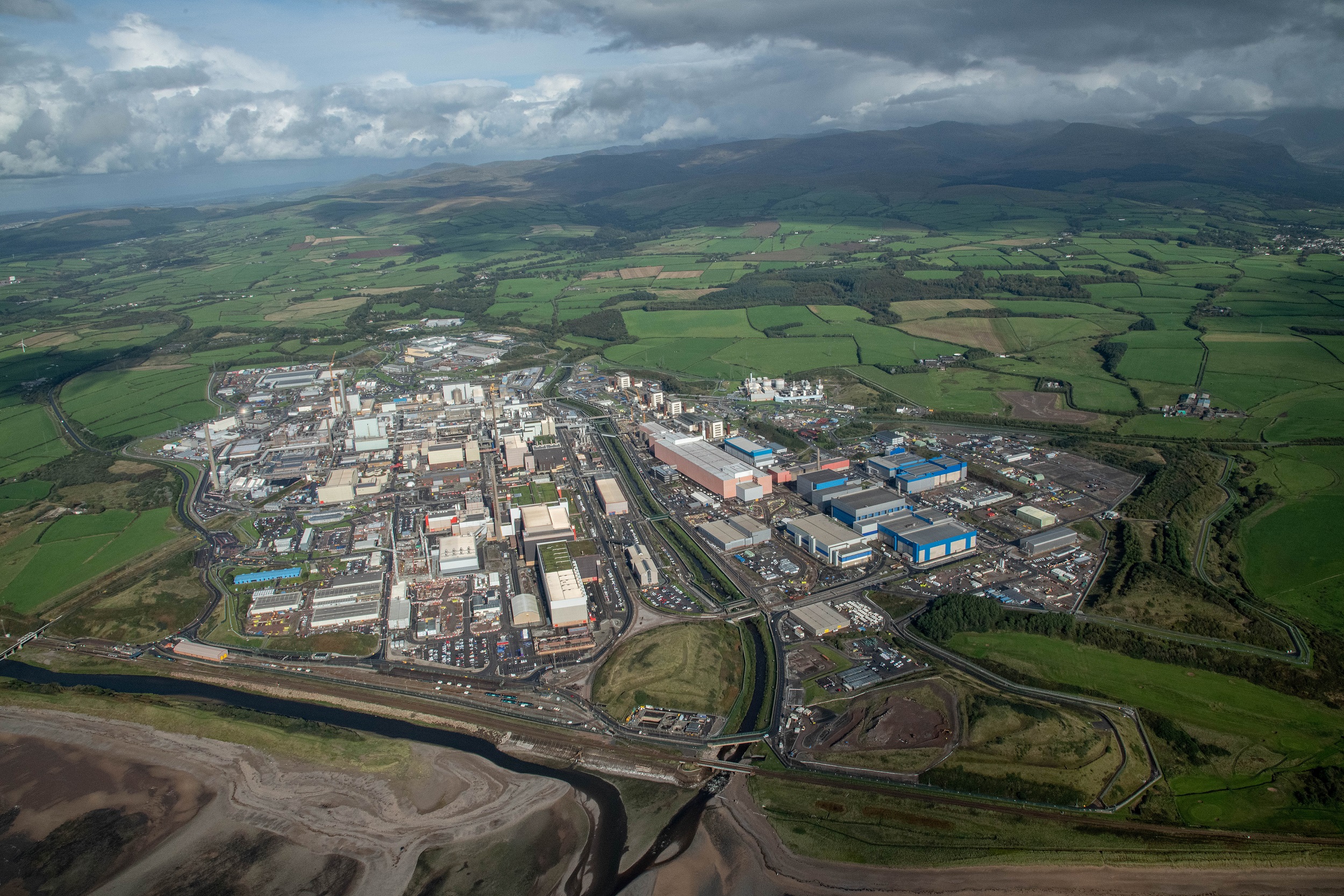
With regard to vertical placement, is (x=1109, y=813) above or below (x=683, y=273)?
below

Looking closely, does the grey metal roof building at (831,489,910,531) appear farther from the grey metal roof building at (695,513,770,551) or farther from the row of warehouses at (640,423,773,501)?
the row of warehouses at (640,423,773,501)

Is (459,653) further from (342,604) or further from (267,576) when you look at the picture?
(267,576)

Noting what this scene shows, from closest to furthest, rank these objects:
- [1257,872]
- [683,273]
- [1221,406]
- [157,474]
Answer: [1257,872] < [157,474] < [1221,406] < [683,273]

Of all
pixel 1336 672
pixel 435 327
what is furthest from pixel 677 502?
pixel 435 327

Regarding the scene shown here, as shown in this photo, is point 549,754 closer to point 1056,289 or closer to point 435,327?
point 435,327

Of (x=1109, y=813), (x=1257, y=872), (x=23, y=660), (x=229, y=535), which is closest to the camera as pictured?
(x=1257, y=872)

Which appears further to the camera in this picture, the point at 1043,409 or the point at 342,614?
the point at 1043,409

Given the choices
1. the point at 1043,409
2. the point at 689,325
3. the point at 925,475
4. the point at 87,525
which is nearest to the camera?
the point at 87,525

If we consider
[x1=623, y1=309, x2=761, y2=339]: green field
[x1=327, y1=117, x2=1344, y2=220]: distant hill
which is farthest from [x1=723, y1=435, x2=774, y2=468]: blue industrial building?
[x1=327, y1=117, x2=1344, y2=220]: distant hill

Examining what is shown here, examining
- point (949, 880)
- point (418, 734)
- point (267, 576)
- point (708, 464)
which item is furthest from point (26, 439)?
point (949, 880)
